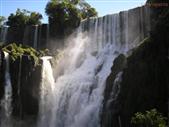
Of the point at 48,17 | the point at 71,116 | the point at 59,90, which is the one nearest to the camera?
the point at 71,116

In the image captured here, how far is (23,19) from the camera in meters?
56.0

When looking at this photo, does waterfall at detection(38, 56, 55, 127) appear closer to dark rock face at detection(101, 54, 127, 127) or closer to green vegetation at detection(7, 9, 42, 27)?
dark rock face at detection(101, 54, 127, 127)

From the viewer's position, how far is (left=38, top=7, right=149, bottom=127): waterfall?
117 feet

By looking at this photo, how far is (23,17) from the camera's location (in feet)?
184

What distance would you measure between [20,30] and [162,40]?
25660mm

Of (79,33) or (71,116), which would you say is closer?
(71,116)

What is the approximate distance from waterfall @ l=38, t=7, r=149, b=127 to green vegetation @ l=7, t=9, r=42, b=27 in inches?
373

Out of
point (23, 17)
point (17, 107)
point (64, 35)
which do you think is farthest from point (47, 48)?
point (17, 107)

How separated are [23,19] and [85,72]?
58.9 ft

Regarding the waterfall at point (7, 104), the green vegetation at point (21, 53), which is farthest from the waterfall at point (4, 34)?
the waterfall at point (7, 104)

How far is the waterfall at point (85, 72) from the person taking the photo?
1409 inches

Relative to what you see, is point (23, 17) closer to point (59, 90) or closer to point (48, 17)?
point (48, 17)

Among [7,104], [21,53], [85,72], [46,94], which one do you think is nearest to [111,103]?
[46,94]

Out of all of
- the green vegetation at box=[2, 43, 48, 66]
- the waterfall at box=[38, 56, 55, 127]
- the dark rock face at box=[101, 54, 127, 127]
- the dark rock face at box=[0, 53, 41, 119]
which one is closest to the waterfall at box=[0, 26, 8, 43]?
the green vegetation at box=[2, 43, 48, 66]
